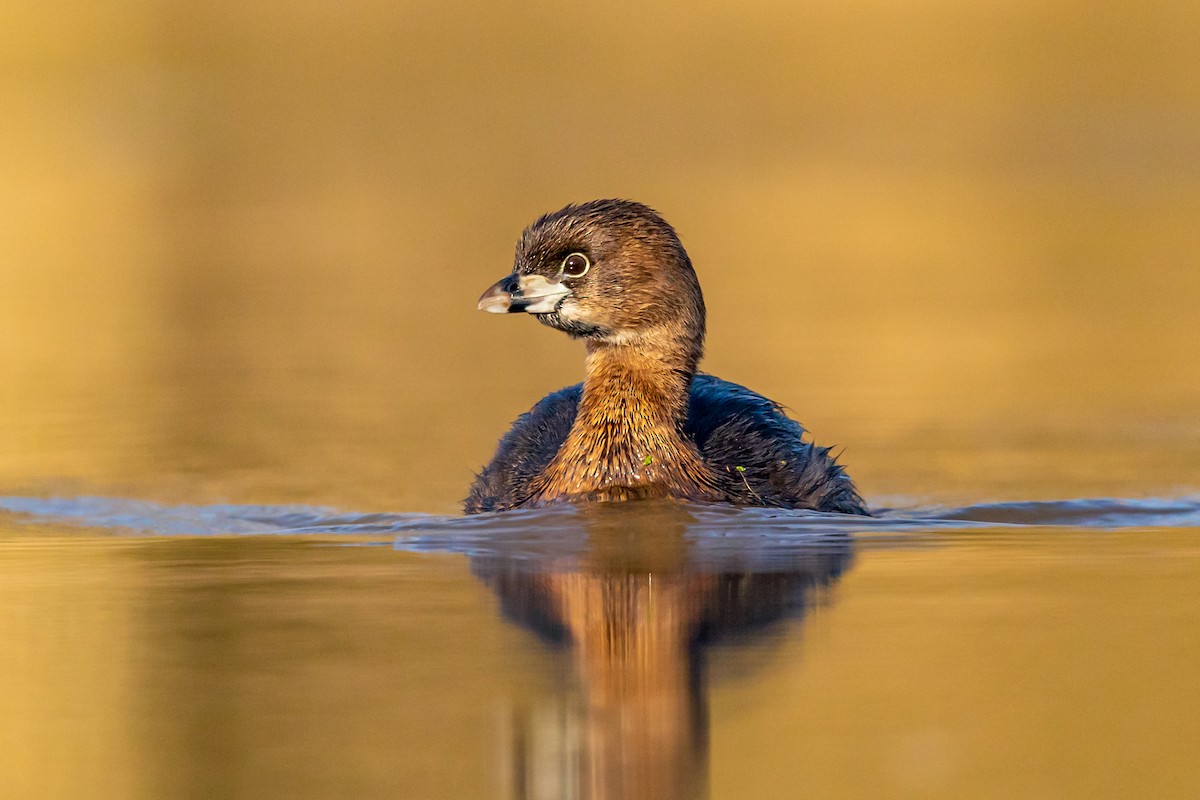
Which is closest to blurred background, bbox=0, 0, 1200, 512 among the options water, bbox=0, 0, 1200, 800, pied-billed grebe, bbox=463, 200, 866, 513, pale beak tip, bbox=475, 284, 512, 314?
water, bbox=0, 0, 1200, 800

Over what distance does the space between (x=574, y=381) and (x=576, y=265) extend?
6775 millimetres

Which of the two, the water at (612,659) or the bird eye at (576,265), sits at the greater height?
the bird eye at (576,265)

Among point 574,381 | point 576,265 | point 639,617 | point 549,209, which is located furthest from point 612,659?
point 549,209

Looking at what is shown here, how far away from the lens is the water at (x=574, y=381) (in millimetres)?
7227

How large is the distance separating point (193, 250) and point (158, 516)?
620 inches

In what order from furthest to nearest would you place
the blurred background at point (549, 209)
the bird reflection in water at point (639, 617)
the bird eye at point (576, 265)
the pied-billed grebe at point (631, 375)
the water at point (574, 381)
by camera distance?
1. the blurred background at point (549, 209)
2. the bird eye at point (576, 265)
3. the pied-billed grebe at point (631, 375)
4. the water at point (574, 381)
5. the bird reflection in water at point (639, 617)

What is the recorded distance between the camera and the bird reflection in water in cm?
670

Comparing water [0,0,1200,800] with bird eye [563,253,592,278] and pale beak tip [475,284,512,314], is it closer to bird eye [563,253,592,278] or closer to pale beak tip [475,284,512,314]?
pale beak tip [475,284,512,314]

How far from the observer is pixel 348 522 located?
12516 mm

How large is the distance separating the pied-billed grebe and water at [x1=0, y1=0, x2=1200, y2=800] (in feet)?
1.48

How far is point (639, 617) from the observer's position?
8742mm

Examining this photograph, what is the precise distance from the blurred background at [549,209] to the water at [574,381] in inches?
3.9

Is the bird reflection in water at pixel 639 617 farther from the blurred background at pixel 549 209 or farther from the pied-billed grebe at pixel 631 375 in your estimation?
the blurred background at pixel 549 209

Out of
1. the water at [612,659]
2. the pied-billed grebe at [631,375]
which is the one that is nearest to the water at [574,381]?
the water at [612,659]
